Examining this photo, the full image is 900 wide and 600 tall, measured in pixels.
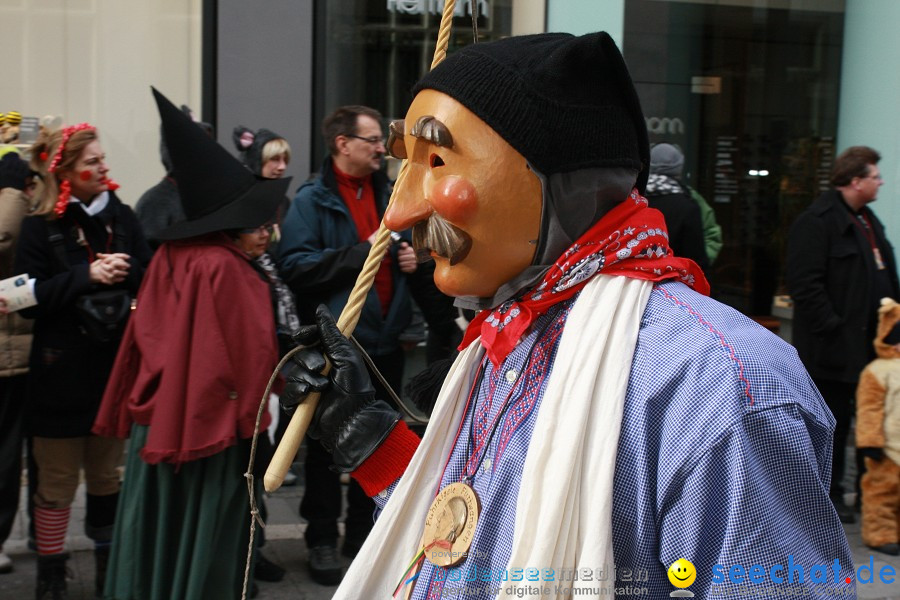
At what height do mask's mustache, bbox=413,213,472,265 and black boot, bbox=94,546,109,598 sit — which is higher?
mask's mustache, bbox=413,213,472,265

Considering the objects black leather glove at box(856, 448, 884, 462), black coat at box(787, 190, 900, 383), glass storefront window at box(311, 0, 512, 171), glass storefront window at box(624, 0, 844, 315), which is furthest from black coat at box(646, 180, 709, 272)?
glass storefront window at box(624, 0, 844, 315)

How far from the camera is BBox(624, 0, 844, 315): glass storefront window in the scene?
7.67 meters

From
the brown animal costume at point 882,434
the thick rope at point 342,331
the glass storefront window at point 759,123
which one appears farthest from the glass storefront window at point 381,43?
the thick rope at point 342,331

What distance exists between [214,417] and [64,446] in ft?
3.04

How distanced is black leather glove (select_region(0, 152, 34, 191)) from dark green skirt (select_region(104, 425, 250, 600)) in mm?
1535

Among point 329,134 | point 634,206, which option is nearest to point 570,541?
point 634,206

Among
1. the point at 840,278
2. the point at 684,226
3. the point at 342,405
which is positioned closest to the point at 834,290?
the point at 840,278

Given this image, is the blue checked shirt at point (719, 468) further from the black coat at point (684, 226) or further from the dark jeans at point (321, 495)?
the black coat at point (684, 226)

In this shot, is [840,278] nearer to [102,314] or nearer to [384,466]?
[102,314]

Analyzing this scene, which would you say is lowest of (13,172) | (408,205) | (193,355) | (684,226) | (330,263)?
(193,355)

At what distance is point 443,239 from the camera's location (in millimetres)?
1580

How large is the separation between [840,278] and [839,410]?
2.51 ft

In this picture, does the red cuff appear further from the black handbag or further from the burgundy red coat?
the black handbag

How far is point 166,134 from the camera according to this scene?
12.3 feet
